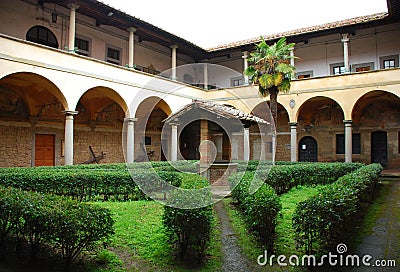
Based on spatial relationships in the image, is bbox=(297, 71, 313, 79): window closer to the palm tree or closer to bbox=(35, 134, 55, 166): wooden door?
the palm tree

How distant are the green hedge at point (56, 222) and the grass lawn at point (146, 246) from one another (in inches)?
28.5

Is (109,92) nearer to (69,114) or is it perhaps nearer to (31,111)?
(69,114)

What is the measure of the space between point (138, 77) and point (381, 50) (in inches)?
562

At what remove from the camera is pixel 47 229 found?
4.15 metres

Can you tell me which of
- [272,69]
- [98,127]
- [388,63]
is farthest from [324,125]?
[98,127]

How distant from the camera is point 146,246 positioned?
18.0ft

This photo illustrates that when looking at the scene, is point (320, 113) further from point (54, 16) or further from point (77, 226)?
point (77, 226)

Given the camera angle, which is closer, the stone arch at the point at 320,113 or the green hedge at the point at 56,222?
the green hedge at the point at 56,222

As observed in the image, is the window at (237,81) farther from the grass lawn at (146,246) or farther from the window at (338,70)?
the grass lawn at (146,246)

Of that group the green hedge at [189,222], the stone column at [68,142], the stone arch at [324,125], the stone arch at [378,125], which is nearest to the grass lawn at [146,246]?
the green hedge at [189,222]

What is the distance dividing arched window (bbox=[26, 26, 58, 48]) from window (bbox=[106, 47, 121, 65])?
A: 327 cm

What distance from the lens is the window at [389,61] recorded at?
1862 centimetres

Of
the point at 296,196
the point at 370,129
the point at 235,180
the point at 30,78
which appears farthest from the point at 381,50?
the point at 30,78

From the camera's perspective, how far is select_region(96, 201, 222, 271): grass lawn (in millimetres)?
4789
